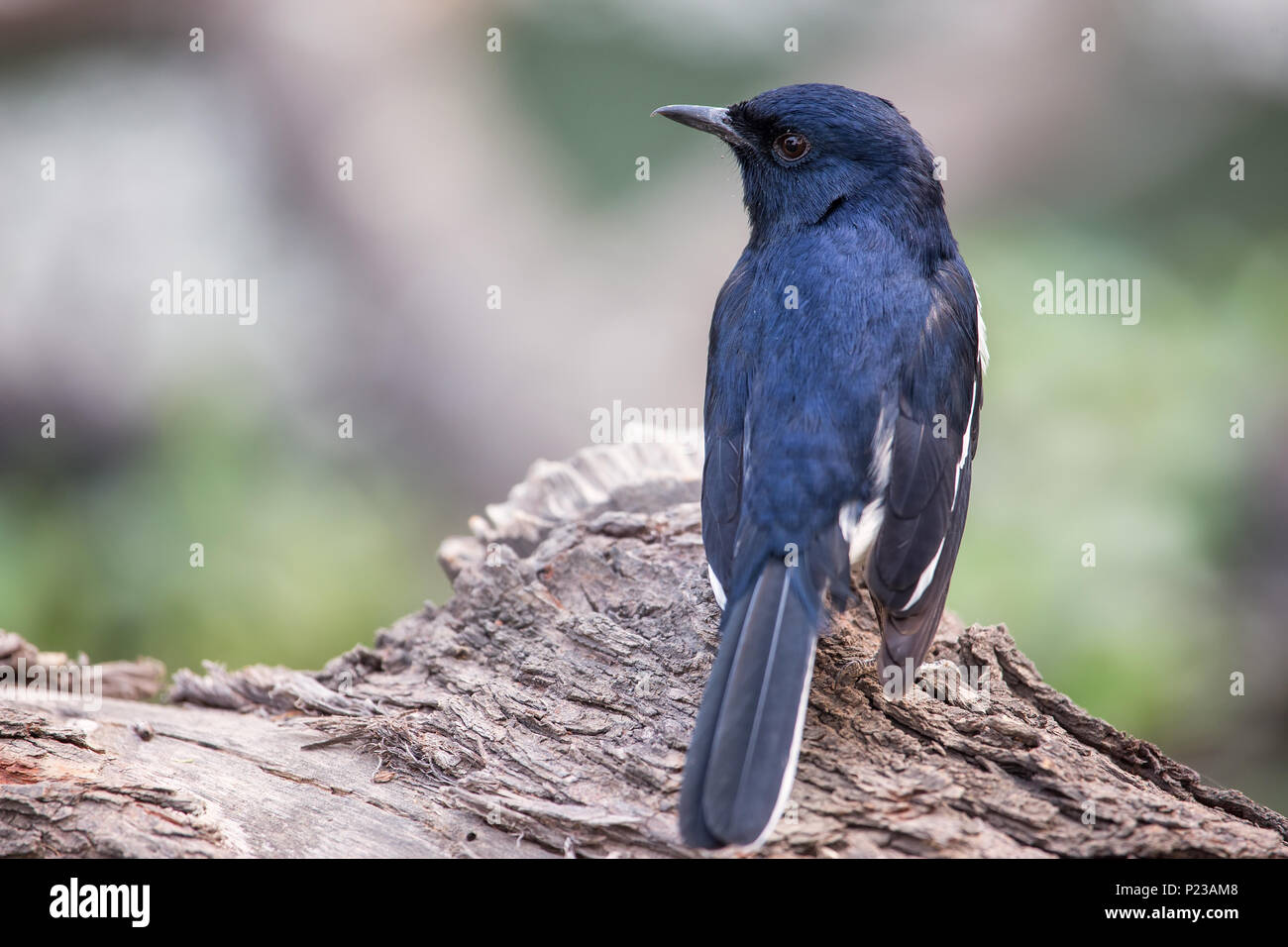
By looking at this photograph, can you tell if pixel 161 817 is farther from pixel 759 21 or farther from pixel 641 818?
pixel 759 21

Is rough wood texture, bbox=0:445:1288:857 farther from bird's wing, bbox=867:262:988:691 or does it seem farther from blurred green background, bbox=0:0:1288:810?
blurred green background, bbox=0:0:1288:810

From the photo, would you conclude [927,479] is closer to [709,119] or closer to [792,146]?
[792,146]

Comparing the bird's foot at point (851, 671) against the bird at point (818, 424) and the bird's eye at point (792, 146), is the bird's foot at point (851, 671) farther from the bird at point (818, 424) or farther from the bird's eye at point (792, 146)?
the bird's eye at point (792, 146)

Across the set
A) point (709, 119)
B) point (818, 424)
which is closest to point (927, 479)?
point (818, 424)

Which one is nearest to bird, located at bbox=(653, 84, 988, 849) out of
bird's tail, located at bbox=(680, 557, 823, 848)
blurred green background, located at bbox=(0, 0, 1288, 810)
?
bird's tail, located at bbox=(680, 557, 823, 848)

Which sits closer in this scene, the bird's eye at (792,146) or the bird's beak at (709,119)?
the bird's eye at (792,146)

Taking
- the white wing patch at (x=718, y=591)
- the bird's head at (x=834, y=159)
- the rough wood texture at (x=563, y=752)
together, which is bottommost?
the rough wood texture at (x=563, y=752)

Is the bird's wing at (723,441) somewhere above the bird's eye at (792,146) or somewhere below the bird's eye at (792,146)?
below

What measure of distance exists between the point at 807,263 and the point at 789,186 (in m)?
0.41

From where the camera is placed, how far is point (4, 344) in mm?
6676

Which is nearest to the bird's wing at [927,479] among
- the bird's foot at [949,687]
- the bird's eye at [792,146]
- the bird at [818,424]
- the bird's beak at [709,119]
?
the bird at [818,424]

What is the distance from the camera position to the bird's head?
12.2 ft

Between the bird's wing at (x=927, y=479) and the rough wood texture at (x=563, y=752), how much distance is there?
29 cm

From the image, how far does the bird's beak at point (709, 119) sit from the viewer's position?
4008 mm
